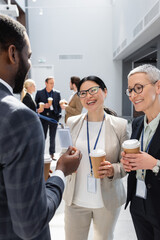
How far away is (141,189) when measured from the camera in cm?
134

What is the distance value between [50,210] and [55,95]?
431 centimetres

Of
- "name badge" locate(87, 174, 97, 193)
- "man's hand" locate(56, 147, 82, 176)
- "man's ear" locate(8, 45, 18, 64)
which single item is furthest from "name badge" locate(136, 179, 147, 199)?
"man's ear" locate(8, 45, 18, 64)

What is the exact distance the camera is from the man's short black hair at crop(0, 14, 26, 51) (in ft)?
2.34

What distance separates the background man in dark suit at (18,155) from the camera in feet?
2.09

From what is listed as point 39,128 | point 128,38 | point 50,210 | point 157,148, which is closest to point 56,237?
point 157,148

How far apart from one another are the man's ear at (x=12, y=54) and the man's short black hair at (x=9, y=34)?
0.5 inches

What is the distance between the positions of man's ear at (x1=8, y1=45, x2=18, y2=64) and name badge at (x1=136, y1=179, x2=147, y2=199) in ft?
3.51

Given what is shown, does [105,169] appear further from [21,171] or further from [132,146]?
[21,171]

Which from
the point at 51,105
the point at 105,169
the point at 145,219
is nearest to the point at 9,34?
the point at 105,169

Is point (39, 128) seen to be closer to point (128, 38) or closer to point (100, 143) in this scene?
point (100, 143)

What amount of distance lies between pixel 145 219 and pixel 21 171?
1.05 meters

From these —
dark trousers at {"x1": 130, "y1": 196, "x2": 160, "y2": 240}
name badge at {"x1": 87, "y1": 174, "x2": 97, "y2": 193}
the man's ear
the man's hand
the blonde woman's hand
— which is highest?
the man's ear

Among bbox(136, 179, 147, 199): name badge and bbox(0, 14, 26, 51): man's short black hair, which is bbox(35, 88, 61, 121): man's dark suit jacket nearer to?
bbox(136, 179, 147, 199): name badge

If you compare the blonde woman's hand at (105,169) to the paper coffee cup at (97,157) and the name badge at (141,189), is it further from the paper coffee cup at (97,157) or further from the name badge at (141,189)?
the name badge at (141,189)
